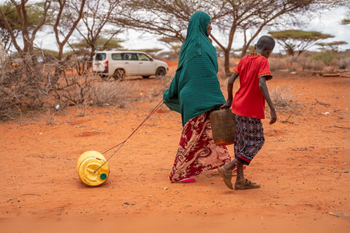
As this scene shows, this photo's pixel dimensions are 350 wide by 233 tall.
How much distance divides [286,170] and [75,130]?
435 centimetres

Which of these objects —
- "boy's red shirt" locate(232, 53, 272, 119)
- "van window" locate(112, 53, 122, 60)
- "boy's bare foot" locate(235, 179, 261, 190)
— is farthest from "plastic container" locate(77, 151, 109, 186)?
"van window" locate(112, 53, 122, 60)

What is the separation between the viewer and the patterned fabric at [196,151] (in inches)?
150

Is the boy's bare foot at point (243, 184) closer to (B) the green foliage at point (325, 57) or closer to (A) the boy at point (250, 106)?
(A) the boy at point (250, 106)

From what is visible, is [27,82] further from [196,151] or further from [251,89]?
[251,89]

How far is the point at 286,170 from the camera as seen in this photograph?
424 cm

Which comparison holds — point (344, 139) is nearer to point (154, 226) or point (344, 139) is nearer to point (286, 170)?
point (286, 170)

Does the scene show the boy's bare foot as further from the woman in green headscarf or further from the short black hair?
the short black hair

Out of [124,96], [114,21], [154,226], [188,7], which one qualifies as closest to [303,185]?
[154,226]

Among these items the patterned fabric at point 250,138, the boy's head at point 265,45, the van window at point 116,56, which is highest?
the boy's head at point 265,45

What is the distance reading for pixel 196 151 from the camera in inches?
152

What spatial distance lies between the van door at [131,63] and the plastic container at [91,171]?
13393 millimetres

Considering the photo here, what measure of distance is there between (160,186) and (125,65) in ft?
44.9

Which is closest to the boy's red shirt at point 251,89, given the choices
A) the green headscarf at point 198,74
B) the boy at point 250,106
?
the boy at point 250,106

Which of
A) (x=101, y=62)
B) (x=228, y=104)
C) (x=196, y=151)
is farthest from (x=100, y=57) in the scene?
(x=228, y=104)
